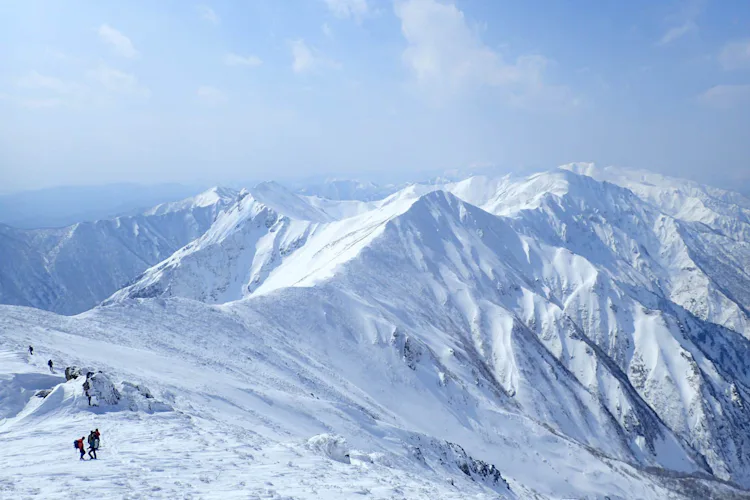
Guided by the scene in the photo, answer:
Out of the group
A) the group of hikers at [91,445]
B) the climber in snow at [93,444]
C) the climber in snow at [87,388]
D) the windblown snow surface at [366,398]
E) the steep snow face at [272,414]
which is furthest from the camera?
the climber in snow at [87,388]

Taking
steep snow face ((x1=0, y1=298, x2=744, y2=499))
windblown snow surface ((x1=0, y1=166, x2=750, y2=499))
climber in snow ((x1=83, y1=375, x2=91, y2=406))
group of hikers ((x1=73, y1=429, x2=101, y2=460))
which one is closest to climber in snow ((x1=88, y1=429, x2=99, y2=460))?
group of hikers ((x1=73, y1=429, x2=101, y2=460))

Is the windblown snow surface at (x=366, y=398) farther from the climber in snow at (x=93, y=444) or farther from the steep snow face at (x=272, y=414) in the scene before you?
the climber in snow at (x=93, y=444)

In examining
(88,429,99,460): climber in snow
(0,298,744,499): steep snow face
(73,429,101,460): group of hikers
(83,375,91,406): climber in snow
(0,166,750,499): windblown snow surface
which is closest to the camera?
(73,429,101,460): group of hikers

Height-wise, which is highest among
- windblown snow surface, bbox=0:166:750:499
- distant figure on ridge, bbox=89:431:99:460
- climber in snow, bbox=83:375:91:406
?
distant figure on ridge, bbox=89:431:99:460

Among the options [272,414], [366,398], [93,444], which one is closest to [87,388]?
[93,444]

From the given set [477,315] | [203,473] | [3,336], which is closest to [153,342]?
[3,336]

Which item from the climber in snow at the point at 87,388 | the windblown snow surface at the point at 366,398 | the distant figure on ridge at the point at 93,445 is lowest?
the windblown snow surface at the point at 366,398

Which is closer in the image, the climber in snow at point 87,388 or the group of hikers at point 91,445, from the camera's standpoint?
the group of hikers at point 91,445

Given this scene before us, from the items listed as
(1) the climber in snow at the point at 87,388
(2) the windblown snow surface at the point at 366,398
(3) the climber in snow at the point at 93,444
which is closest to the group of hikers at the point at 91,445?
(3) the climber in snow at the point at 93,444

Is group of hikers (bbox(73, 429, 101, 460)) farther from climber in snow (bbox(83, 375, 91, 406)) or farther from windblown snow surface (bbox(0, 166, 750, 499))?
climber in snow (bbox(83, 375, 91, 406))

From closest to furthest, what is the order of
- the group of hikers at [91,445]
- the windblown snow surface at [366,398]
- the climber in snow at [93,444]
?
the group of hikers at [91,445] → the climber in snow at [93,444] → the windblown snow surface at [366,398]

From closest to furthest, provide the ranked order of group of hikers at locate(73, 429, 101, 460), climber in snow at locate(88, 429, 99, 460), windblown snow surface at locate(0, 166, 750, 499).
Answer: group of hikers at locate(73, 429, 101, 460), climber in snow at locate(88, 429, 99, 460), windblown snow surface at locate(0, 166, 750, 499)
